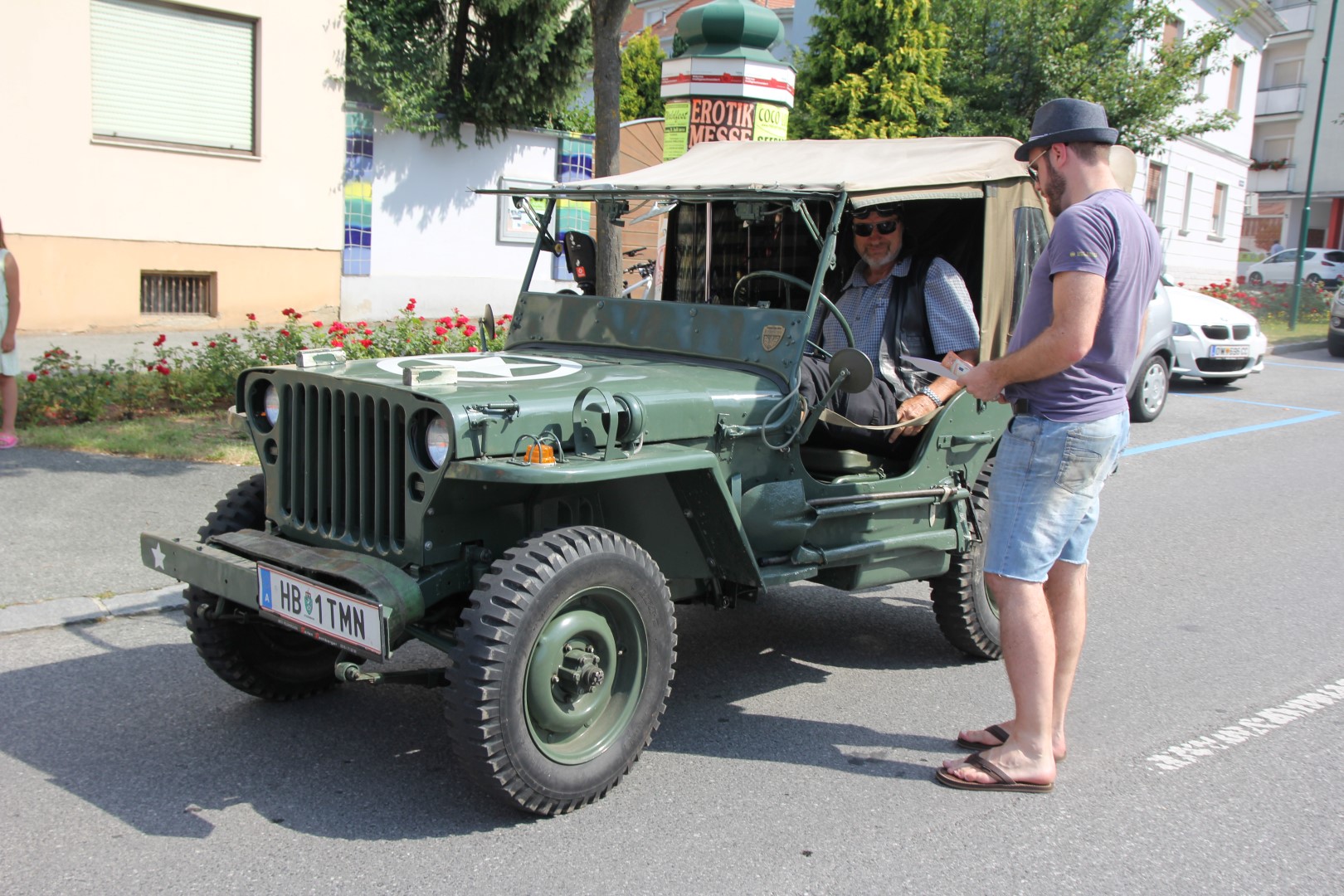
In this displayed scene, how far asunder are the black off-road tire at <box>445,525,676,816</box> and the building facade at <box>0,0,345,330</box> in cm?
1122

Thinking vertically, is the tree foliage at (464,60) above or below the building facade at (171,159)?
above

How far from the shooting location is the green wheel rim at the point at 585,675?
3.49 meters

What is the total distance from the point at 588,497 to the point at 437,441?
667 mm

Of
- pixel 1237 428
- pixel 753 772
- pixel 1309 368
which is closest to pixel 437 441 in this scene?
pixel 753 772

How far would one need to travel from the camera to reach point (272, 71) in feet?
45.6

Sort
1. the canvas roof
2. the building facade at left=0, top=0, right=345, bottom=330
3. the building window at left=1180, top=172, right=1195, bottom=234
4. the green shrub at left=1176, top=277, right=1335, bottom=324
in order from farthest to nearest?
the building window at left=1180, top=172, right=1195, bottom=234 < the green shrub at left=1176, top=277, right=1335, bottom=324 < the building facade at left=0, top=0, right=345, bottom=330 < the canvas roof

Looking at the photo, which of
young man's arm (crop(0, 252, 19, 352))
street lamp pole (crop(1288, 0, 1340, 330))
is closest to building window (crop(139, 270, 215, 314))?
young man's arm (crop(0, 252, 19, 352))

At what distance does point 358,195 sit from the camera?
15133 mm

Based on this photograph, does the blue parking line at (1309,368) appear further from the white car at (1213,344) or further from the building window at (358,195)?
the building window at (358,195)

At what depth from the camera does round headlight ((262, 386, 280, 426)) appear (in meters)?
4.11

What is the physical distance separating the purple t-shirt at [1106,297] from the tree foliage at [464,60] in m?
12.1

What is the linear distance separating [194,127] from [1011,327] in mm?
11300

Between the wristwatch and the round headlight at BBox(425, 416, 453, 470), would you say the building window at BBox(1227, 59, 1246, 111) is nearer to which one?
the wristwatch

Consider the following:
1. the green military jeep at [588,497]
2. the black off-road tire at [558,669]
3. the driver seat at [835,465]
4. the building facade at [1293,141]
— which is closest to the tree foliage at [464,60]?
the green military jeep at [588,497]
